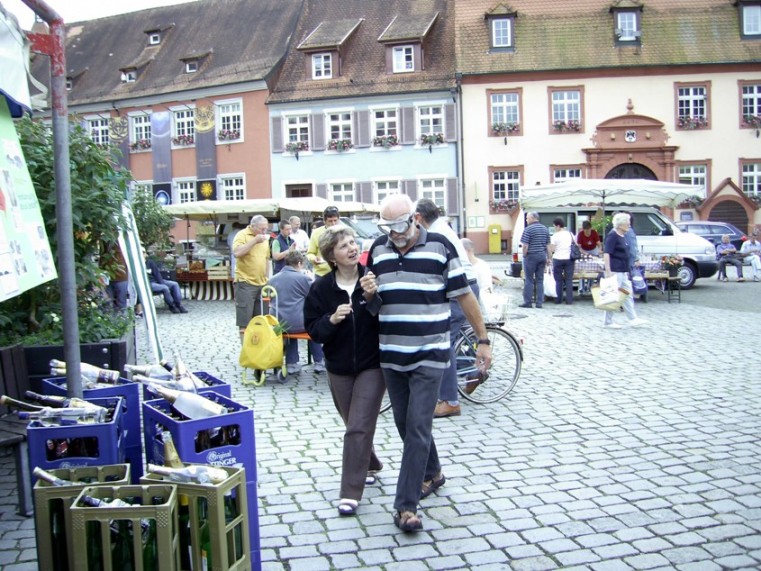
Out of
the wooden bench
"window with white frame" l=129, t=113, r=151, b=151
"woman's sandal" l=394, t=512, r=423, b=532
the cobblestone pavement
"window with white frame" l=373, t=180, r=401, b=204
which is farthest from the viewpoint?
"window with white frame" l=129, t=113, r=151, b=151

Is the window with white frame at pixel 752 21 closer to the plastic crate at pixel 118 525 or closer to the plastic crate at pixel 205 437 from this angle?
the plastic crate at pixel 205 437

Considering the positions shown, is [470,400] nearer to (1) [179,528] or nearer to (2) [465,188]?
(1) [179,528]

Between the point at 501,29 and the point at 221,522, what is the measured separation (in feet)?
113

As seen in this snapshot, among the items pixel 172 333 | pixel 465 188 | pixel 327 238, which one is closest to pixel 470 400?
pixel 327 238

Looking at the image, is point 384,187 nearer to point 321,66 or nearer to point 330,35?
point 321,66

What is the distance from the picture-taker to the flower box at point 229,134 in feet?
124

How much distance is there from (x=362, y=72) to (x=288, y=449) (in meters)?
32.3

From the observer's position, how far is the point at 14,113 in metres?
5.11

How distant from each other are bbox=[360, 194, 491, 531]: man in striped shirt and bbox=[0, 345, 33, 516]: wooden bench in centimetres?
205

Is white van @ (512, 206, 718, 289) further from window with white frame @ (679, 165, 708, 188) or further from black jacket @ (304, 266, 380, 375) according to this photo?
window with white frame @ (679, 165, 708, 188)

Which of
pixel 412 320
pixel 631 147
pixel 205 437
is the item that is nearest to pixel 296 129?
pixel 631 147

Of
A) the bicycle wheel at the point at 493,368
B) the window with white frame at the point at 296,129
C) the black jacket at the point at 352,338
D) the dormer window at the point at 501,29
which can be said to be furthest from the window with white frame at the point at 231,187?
the black jacket at the point at 352,338

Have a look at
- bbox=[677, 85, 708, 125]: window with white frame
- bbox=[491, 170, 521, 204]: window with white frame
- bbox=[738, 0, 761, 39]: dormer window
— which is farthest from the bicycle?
bbox=[738, 0, 761, 39]: dormer window

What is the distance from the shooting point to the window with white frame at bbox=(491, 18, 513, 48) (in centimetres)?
3516
